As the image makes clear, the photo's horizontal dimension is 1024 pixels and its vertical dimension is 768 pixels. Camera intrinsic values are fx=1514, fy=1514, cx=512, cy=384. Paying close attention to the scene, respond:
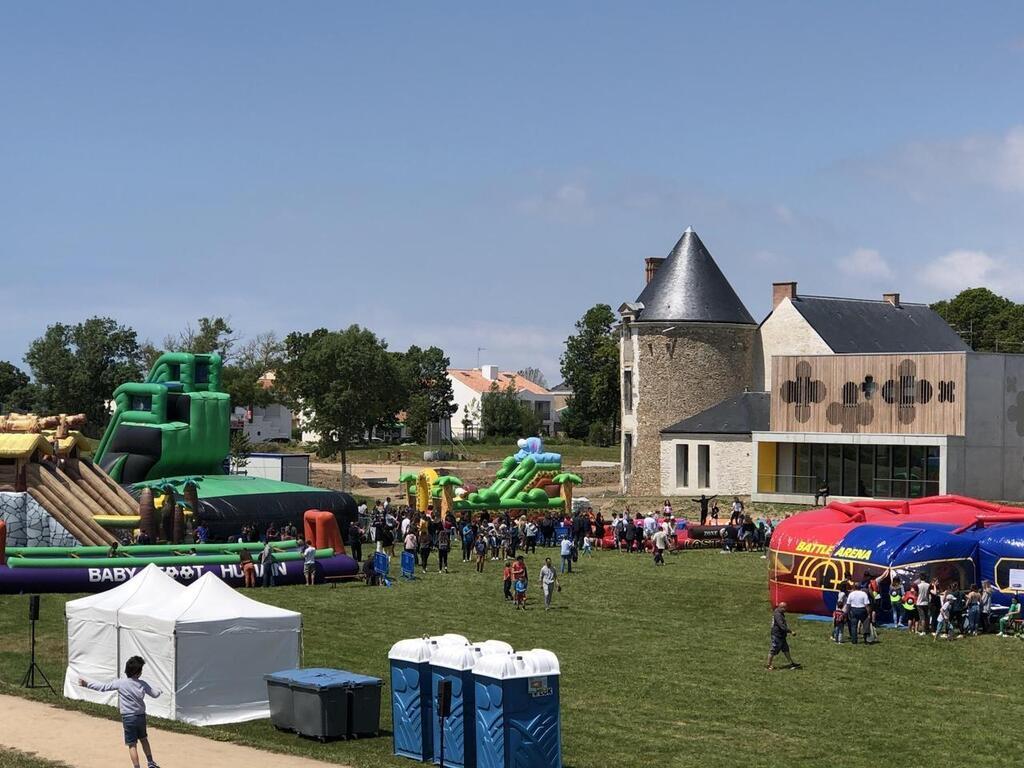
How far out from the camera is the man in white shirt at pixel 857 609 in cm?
2803

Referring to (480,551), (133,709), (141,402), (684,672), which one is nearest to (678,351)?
(141,402)

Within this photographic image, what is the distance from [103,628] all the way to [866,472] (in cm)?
4101

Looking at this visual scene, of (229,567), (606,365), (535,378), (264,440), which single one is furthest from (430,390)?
(229,567)

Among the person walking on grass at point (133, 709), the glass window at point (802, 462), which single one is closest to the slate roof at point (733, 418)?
the glass window at point (802, 462)

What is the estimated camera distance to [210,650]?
20.7 m

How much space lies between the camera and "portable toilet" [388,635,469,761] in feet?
Answer: 60.3

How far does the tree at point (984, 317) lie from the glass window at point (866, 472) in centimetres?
4241

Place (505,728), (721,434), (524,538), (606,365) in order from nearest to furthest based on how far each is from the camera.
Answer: (505,728) < (524,538) < (721,434) < (606,365)

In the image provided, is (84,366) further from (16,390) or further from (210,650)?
(210,650)

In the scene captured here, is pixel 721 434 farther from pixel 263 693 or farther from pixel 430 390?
pixel 430 390

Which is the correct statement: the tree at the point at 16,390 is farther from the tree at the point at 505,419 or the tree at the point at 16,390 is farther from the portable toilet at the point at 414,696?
the portable toilet at the point at 414,696

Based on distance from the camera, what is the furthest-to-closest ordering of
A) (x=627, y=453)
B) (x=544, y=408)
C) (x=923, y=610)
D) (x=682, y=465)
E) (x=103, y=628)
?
1. (x=544, y=408)
2. (x=627, y=453)
3. (x=682, y=465)
4. (x=923, y=610)
5. (x=103, y=628)

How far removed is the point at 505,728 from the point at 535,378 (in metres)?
159

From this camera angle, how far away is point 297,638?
70.4 ft
